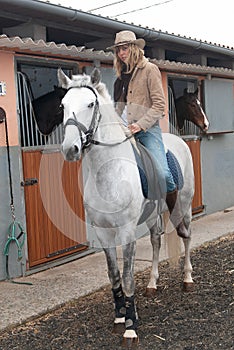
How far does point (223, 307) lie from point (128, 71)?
221cm

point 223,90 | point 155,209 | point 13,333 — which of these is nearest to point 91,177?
point 155,209

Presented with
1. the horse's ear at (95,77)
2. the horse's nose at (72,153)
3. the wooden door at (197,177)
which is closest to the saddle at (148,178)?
the horse's ear at (95,77)

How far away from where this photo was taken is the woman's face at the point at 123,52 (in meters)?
3.69

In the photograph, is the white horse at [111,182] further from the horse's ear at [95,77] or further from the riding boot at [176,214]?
the riding boot at [176,214]

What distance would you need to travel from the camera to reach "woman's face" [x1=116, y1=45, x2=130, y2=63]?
3.69 m

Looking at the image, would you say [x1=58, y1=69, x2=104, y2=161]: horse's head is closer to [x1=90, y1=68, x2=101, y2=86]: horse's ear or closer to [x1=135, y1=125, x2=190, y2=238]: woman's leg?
[x1=90, y1=68, x2=101, y2=86]: horse's ear

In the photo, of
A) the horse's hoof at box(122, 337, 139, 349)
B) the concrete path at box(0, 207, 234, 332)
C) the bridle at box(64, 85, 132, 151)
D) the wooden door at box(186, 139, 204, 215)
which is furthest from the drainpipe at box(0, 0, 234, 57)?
the horse's hoof at box(122, 337, 139, 349)

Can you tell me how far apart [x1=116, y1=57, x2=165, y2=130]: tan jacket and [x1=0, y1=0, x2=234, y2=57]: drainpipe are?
1.61 metres

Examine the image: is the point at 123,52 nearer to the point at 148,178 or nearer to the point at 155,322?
the point at 148,178

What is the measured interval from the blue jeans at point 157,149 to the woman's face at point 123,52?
64 centimetres

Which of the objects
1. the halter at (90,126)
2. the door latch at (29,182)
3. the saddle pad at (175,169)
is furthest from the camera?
the door latch at (29,182)

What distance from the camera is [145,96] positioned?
3.79 metres

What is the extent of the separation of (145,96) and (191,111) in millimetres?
4088

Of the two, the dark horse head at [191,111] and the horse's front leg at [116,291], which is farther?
the dark horse head at [191,111]
